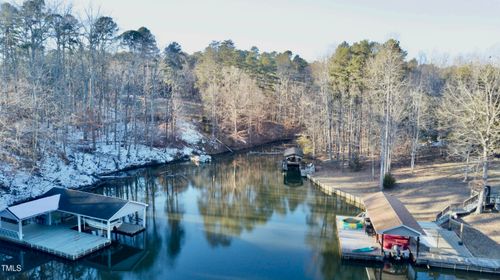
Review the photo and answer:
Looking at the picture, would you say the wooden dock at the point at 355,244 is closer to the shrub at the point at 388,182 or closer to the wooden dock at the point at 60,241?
the shrub at the point at 388,182

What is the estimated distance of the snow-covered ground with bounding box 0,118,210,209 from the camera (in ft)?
87.0

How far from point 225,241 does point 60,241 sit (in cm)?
886

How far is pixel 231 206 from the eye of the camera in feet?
87.3

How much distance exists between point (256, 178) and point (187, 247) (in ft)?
55.6

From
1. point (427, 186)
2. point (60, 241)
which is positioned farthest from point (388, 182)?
point (60, 241)

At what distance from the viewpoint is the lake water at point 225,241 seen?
16625 mm

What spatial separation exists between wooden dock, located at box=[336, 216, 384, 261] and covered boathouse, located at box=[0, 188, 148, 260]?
464 inches

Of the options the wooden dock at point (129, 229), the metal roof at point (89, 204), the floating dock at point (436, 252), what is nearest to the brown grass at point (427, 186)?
the floating dock at point (436, 252)

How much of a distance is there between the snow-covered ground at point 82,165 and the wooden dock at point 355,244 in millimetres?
21717

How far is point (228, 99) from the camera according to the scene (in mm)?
52688

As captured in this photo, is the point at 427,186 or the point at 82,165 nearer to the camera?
the point at 427,186

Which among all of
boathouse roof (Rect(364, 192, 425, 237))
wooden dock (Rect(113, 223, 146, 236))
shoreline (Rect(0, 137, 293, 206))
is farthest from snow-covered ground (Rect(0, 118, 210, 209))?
boathouse roof (Rect(364, 192, 425, 237))

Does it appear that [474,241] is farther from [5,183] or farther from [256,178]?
[5,183]

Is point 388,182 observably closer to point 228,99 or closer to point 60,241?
point 60,241
